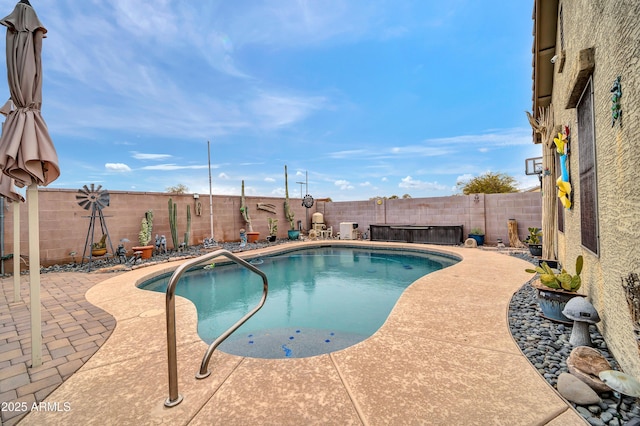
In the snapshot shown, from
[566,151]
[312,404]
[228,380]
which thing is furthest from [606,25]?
[228,380]

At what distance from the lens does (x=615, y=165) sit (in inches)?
77.9

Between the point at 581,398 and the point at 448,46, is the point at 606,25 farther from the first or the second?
the point at 448,46

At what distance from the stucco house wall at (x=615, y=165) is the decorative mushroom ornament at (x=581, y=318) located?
12 cm

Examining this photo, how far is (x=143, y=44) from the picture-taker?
7.84 meters

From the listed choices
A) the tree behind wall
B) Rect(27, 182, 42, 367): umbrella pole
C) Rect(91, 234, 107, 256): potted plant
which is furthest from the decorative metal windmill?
the tree behind wall

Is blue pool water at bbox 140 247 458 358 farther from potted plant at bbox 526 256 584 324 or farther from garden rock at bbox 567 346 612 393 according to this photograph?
garden rock at bbox 567 346 612 393

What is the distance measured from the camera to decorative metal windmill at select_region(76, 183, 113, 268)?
7425mm

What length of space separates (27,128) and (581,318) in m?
5.03

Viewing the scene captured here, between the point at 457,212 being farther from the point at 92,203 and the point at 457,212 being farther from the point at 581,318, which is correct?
the point at 92,203

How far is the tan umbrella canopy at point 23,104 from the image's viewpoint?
2252 millimetres

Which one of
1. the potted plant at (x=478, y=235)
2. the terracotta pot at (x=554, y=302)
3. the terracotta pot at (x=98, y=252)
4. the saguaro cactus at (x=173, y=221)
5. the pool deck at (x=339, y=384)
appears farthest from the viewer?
the potted plant at (x=478, y=235)

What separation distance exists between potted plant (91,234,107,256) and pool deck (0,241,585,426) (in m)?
5.58

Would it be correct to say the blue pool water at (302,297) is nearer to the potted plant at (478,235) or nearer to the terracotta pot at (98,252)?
the potted plant at (478,235)

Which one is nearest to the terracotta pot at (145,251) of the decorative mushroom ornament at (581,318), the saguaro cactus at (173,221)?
the saguaro cactus at (173,221)
